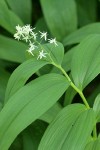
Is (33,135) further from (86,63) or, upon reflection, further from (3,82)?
(86,63)

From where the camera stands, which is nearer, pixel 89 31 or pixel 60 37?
pixel 89 31

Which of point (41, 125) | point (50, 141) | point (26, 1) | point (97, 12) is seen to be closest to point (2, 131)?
point (50, 141)

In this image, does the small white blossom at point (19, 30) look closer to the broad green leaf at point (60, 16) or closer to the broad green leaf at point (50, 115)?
the broad green leaf at point (50, 115)

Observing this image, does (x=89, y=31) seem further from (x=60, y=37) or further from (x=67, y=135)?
(x=67, y=135)

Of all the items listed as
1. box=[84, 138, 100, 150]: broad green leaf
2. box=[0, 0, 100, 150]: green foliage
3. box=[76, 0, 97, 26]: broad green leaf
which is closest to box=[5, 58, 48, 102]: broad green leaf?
box=[0, 0, 100, 150]: green foliage

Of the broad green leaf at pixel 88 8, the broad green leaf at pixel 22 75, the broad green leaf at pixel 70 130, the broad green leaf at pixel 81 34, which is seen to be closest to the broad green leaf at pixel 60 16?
the broad green leaf at pixel 81 34
